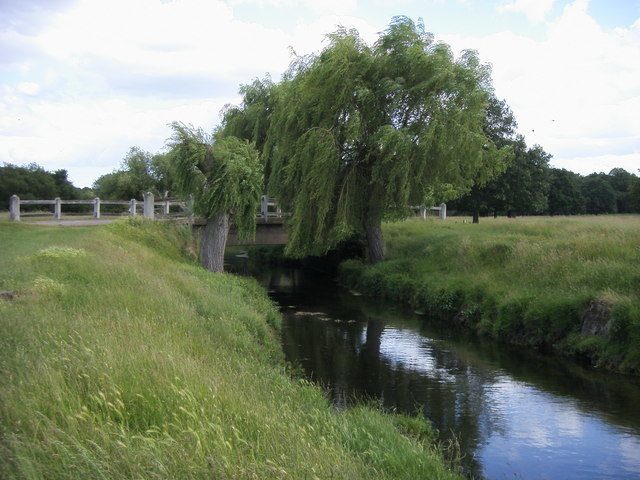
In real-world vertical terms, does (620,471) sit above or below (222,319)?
below

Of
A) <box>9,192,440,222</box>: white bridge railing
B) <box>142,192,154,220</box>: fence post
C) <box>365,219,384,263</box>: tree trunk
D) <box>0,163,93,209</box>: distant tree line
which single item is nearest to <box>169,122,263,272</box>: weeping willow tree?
<box>9,192,440,222</box>: white bridge railing

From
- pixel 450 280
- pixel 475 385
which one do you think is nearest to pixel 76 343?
pixel 475 385

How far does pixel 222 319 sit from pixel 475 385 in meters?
5.79

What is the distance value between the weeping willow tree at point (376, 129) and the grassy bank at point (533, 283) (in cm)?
299

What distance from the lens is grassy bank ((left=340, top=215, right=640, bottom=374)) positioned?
57.3 feet

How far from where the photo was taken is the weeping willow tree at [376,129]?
90.4ft

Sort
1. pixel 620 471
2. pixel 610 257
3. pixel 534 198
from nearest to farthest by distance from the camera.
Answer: pixel 620 471, pixel 610 257, pixel 534 198

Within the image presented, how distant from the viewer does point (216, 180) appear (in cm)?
2572

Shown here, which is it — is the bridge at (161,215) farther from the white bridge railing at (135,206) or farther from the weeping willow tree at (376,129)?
the weeping willow tree at (376,129)

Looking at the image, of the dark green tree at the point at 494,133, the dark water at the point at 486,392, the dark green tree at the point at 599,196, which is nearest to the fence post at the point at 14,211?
the dark water at the point at 486,392

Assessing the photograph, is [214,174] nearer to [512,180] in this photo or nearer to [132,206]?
[132,206]

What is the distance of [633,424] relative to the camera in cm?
1254

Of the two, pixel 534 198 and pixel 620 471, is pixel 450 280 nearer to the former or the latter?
pixel 620 471

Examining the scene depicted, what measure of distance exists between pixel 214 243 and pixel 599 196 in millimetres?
67149
